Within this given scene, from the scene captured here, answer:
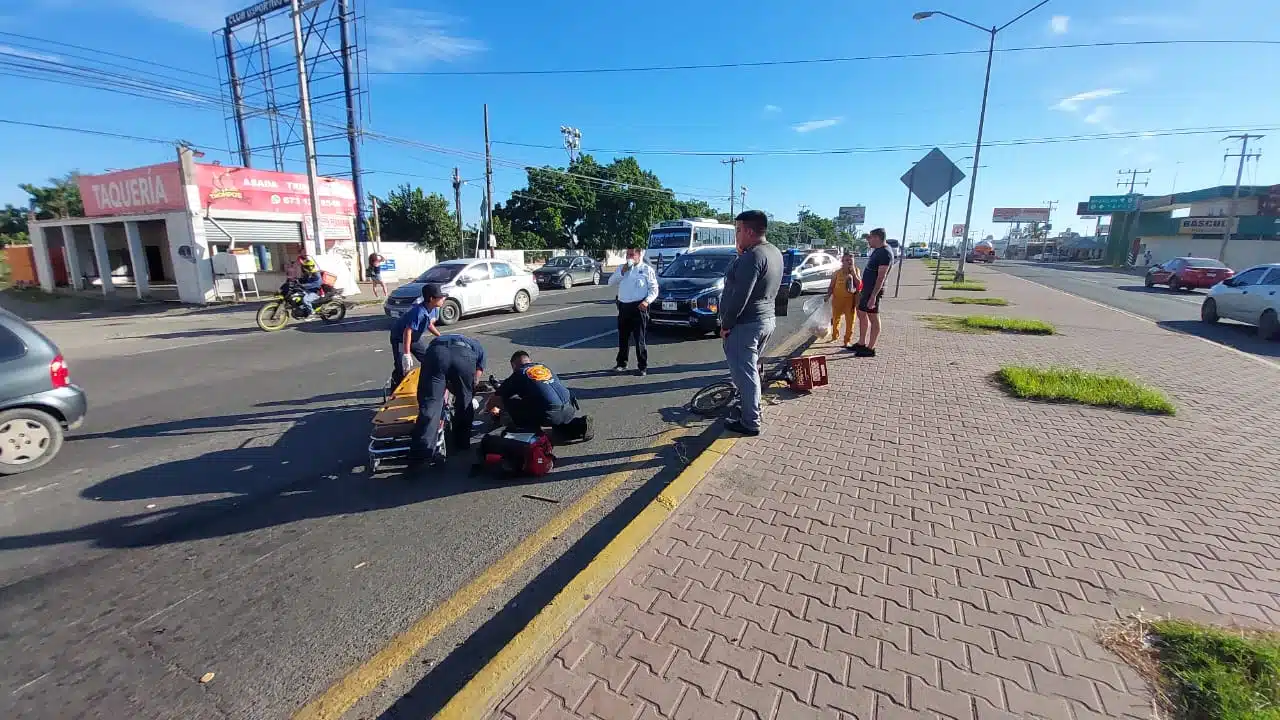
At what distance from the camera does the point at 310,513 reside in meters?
3.68

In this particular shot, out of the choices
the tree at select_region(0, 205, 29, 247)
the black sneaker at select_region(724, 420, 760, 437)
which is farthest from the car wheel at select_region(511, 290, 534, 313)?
the tree at select_region(0, 205, 29, 247)

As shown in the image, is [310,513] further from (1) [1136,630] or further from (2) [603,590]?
(1) [1136,630]

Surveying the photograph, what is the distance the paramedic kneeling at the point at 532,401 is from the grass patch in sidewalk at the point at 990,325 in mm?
9024

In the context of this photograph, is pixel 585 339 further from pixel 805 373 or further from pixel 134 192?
pixel 134 192

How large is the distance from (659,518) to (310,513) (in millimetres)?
2369

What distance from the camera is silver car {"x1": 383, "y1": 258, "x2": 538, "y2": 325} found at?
12109 mm

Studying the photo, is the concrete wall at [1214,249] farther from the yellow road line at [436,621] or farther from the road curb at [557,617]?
the yellow road line at [436,621]

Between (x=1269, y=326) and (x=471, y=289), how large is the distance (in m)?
16.3

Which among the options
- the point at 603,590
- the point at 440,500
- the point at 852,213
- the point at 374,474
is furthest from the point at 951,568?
the point at 852,213

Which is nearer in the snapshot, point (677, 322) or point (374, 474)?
point (374, 474)

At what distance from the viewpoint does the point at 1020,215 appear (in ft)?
321

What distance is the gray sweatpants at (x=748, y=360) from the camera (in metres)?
4.62

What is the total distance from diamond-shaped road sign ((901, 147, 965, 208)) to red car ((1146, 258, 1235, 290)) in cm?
1913

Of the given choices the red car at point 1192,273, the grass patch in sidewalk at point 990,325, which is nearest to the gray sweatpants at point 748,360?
the grass patch in sidewalk at point 990,325
